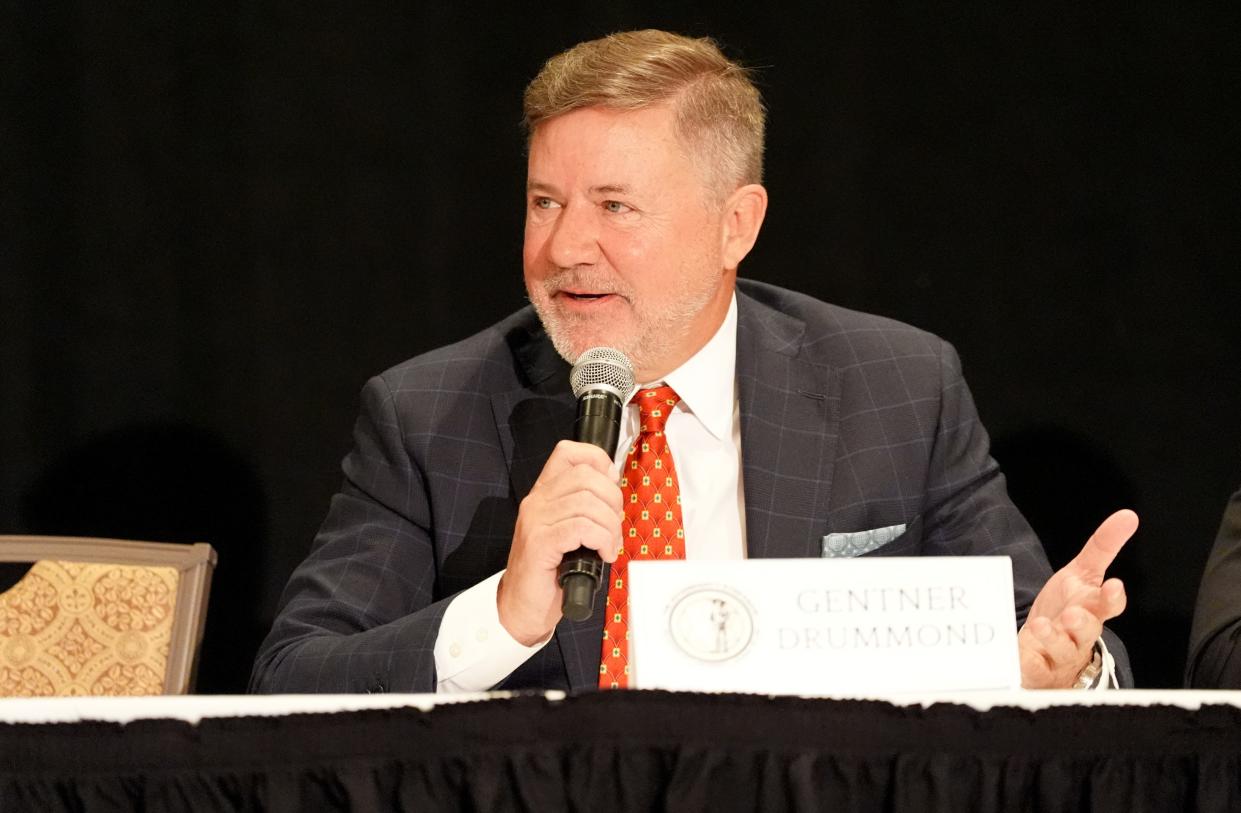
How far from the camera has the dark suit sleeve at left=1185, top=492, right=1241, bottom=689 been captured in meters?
1.76

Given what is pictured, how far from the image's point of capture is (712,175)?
80.4 inches

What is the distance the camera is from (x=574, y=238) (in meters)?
1.91

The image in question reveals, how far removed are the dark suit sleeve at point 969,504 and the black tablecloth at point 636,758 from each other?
0.88 metres

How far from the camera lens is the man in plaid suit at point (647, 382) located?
6.31ft

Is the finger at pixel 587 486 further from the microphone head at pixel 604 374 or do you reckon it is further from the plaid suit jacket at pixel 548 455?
the plaid suit jacket at pixel 548 455

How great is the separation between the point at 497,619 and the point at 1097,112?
6.59 ft

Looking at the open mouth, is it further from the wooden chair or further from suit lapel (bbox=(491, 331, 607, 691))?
the wooden chair

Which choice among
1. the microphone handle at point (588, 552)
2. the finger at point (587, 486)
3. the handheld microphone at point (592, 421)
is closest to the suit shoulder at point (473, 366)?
the handheld microphone at point (592, 421)

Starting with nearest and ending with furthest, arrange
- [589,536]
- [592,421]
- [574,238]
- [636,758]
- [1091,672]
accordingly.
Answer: [636,758] < [589,536] < [592,421] < [1091,672] < [574,238]

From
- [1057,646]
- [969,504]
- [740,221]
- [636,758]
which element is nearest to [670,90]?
[740,221]

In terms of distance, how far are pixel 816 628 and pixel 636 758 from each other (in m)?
0.22

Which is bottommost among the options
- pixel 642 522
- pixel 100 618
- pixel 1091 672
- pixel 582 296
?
pixel 100 618

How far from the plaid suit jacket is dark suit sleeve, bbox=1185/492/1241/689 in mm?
114

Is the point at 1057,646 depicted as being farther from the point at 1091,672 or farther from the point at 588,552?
the point at 588,552
